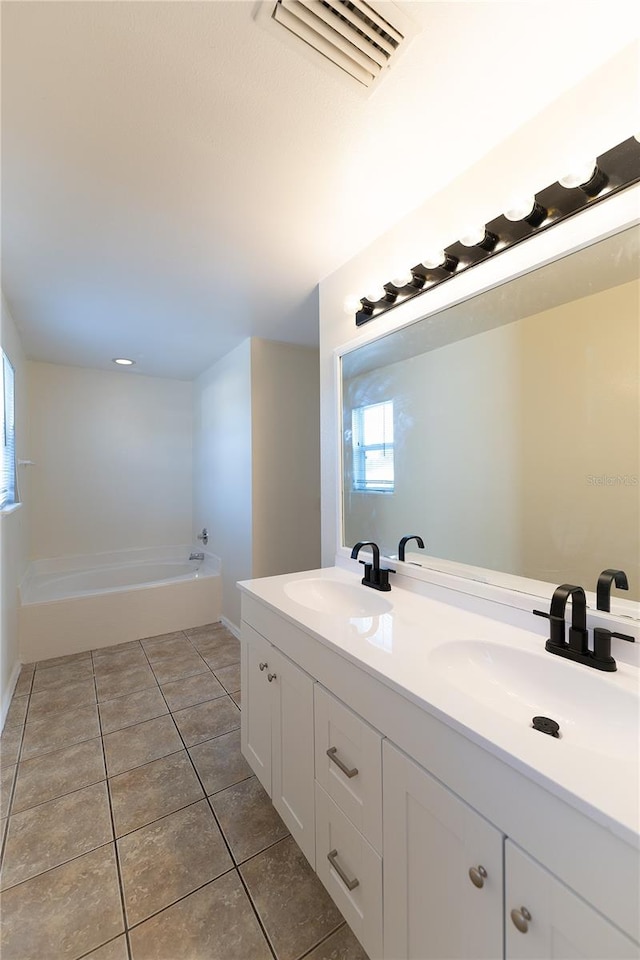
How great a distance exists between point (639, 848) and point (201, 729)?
204 cm

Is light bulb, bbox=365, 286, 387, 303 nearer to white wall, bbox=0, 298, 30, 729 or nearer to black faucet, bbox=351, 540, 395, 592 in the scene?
black faucet, bbox=351, 540, 395, 592

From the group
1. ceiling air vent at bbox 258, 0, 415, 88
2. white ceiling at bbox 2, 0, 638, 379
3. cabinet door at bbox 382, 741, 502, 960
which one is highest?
white ceiling at bbox 2, 0, 638, 379

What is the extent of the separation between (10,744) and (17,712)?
1.02ft

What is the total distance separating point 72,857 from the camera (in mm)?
1323

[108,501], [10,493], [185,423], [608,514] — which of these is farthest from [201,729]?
[185,423]

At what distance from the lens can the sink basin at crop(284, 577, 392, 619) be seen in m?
1.55

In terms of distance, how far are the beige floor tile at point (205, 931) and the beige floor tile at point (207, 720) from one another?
0.77 metres

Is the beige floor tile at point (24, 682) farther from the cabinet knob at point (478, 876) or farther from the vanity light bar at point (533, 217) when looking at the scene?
the vanity light bar at point (533, 217)

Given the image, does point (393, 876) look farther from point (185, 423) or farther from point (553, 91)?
point (185, 423)

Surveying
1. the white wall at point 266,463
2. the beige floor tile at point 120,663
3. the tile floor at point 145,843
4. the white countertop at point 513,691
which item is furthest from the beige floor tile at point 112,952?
the white wall at point 266,463

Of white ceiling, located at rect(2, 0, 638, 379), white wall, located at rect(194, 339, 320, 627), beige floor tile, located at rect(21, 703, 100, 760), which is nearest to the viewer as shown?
white ceiling, located at rect(2, 0, 638, 379)

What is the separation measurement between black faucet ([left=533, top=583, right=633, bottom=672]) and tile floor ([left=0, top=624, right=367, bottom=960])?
3.38 feet

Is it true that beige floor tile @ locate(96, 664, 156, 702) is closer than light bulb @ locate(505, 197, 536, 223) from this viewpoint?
No

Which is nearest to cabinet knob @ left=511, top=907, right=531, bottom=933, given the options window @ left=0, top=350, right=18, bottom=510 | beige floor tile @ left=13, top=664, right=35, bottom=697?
window @ left=0, top=350, right=18, bottom=510
